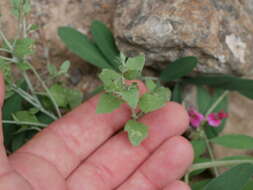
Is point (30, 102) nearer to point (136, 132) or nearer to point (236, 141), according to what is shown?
point (136, 132)

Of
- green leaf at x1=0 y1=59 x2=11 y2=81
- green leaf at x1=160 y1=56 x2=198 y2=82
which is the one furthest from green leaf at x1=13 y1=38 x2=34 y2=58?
green leaf at x1=160 y1=56 x2=198 y2=82

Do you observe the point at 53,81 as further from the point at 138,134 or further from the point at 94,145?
the point at 138,134

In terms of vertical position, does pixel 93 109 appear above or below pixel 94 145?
above

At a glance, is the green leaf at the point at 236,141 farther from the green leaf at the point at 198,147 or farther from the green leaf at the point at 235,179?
the green leaf at the point at 235,179

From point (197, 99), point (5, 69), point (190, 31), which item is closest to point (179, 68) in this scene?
point (190, 31)

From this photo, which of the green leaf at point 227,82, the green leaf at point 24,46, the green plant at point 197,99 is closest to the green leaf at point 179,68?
the green plant at point 197,99

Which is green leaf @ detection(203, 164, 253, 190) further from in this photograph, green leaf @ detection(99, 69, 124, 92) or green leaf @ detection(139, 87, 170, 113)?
green leaf @ detection(99, 69, 124, 92)

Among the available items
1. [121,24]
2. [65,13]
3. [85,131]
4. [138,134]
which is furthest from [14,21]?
[138,134]
